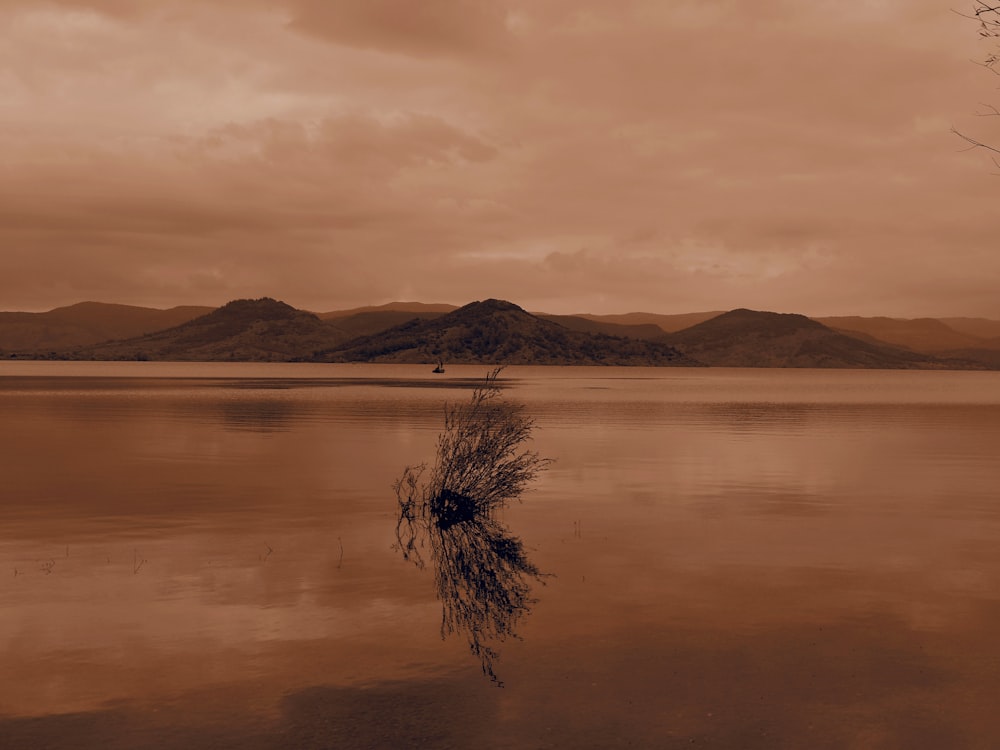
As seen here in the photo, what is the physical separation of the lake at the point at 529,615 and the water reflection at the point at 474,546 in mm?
342

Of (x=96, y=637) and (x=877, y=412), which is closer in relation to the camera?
(x=96, y=637)

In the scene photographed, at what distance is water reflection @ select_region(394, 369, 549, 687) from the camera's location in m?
13.2

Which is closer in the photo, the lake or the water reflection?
the lake

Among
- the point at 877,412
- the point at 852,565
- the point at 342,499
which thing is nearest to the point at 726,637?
the point at 852,565

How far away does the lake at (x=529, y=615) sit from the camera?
30.5ft

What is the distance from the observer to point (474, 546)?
A: 1905 cm

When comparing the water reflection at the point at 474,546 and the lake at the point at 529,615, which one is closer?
the lake at the point at 529,615

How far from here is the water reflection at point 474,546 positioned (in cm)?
1318

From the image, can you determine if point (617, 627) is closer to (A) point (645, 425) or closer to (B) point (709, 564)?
(B) point (709, 564)

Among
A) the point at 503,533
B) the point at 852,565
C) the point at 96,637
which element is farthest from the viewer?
the point at 503,533

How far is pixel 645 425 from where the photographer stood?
54875 millimetres

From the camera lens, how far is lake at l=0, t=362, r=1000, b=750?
9281 millimetres

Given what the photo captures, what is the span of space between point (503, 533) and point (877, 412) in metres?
60.3

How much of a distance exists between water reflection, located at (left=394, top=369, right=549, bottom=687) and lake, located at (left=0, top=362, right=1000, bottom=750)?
0.34m
